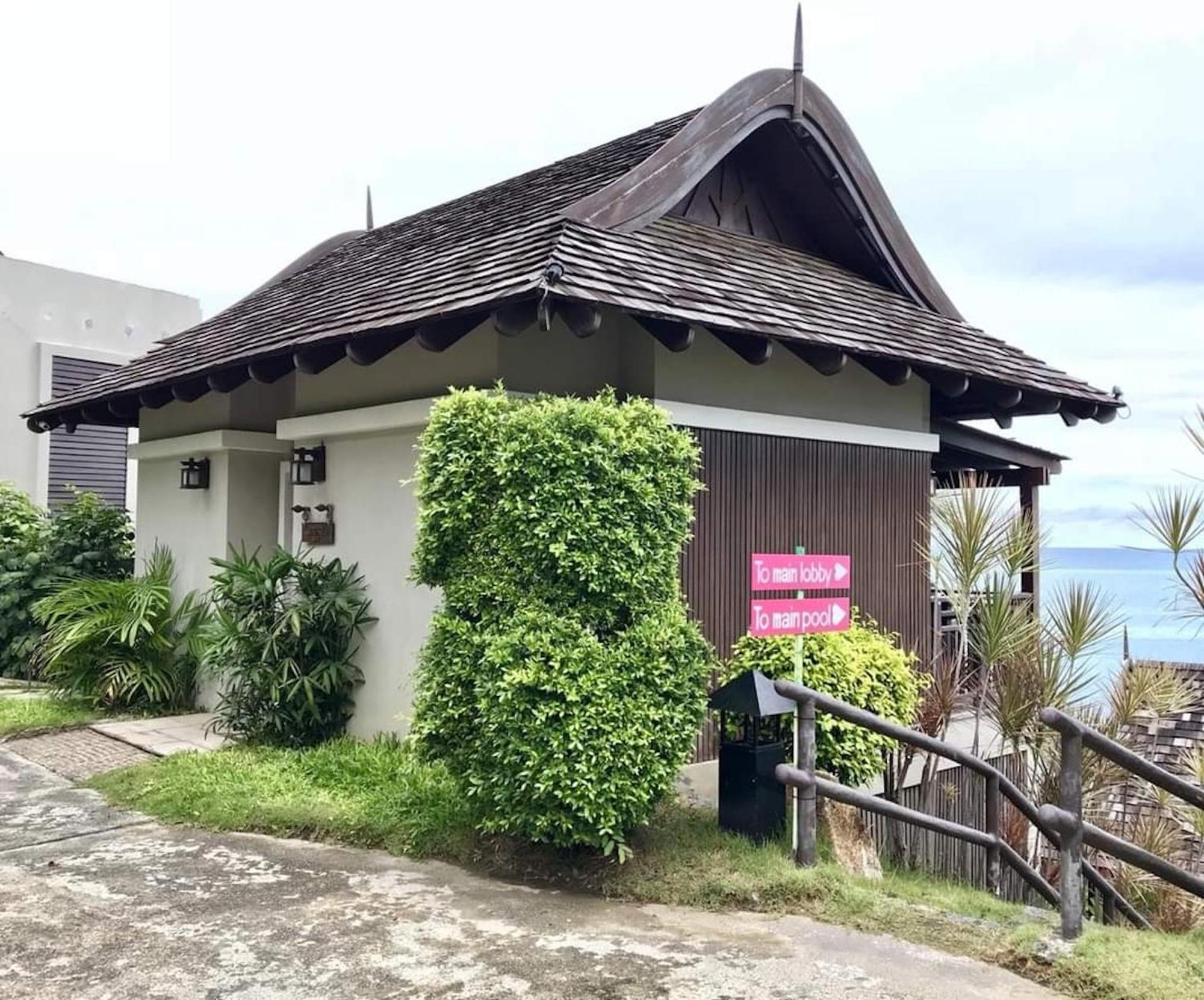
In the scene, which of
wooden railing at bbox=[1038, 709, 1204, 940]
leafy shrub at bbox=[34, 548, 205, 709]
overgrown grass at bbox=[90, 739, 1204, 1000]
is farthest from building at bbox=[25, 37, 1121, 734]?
wooden railing at bbox=[1038, 709, 1204, 940]

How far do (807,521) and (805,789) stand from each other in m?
3.60

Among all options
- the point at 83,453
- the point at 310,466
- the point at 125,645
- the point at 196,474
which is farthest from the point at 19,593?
the point at 310,466

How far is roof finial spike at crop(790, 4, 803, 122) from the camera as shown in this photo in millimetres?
8930

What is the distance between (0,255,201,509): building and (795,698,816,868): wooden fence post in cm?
1286

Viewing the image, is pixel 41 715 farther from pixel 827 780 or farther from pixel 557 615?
pixel 827 780

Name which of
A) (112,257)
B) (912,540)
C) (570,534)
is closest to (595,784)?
(570,534)

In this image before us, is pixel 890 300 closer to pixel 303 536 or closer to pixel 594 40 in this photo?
pixel 594 40

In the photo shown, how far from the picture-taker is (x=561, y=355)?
7.29 m

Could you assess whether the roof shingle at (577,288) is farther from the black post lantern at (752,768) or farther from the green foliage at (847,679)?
the black post lantern at (752,768)

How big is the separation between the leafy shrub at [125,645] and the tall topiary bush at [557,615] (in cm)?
494

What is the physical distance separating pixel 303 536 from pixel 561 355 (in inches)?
114

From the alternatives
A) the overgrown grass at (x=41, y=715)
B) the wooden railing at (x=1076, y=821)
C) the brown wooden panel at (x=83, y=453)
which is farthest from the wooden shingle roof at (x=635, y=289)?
the brown wooden panel at (x=83, y=453)

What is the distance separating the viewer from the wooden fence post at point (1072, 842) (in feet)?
14.1

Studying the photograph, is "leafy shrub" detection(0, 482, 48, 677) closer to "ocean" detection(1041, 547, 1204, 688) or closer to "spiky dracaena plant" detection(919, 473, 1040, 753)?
"spiky dracaena plant" detection(919, 473, 1040, 753)
